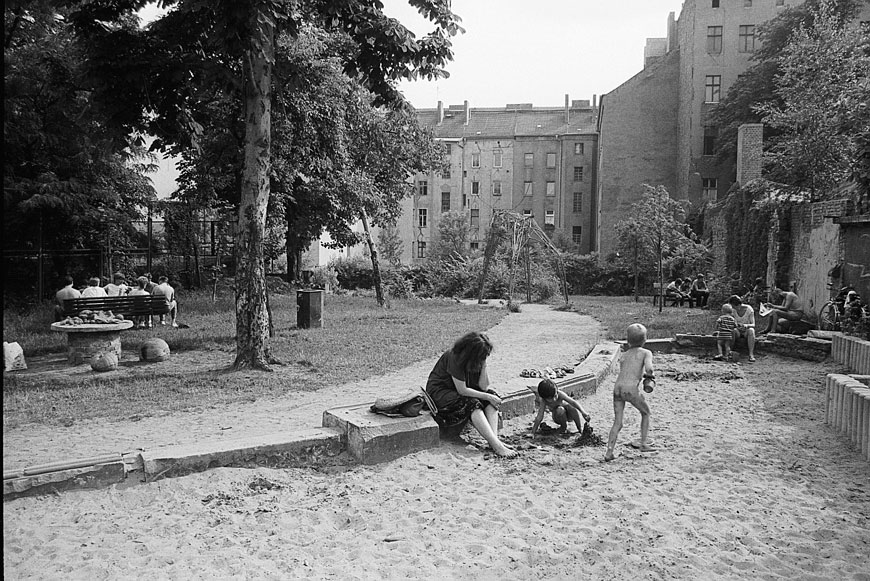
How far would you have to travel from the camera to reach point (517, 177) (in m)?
61.2

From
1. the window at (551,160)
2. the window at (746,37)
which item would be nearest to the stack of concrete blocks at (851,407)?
the window at (746,37)

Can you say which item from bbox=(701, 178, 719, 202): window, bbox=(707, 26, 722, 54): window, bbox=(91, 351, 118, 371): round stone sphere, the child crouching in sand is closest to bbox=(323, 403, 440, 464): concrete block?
the child crouching in sand

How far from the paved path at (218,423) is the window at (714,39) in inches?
1494

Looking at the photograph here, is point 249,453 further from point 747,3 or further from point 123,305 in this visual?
point 747,3

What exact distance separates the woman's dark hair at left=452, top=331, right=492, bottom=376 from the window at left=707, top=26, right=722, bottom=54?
43.3m

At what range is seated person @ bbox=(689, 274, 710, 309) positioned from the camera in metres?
26.5

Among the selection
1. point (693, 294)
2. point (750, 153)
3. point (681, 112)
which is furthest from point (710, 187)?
point (693, 294)

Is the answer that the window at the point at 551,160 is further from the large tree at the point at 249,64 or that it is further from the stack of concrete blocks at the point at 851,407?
the stack of concrete blocks at the point at 851,407

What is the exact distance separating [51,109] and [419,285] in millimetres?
19741

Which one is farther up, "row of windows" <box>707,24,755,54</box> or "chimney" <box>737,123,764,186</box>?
"row of windows" <box>707,24,755,54</box>

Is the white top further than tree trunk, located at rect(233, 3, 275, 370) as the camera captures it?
Yes

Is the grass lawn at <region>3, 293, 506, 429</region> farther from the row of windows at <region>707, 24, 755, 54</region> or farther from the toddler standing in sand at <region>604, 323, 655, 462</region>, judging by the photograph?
the row of windows at <region>707, 24, 755, 54</region>

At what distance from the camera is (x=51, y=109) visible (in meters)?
19.5

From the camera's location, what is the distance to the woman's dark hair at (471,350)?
6883 mm
